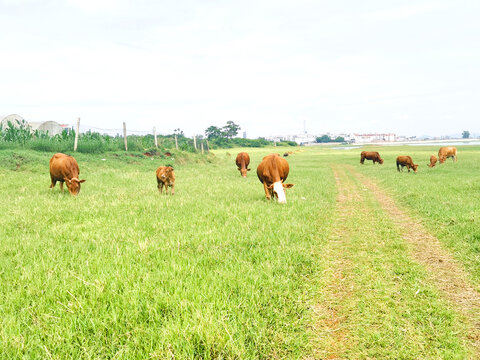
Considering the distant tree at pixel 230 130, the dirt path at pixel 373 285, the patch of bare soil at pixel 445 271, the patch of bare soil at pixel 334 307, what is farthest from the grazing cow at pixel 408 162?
the distant tree at pixel 230 130

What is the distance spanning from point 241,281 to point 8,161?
1740 cm

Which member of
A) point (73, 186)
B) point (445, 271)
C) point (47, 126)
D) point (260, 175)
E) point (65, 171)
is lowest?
point (445, 271)

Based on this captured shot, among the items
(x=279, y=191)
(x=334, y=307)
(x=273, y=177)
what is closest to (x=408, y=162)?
(x=273, y=177)

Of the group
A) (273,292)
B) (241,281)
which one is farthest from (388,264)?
(241,281)

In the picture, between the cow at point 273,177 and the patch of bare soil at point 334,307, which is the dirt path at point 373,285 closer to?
the patch of bare soil at point 334,307

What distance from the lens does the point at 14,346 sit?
2496mm

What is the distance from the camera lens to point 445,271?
456 centimetres

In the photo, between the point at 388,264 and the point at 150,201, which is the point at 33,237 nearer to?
the point at 150,201

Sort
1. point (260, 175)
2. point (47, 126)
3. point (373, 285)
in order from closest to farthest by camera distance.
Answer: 1. point (373, 285)
2. point (260, 175)
3. point (47, 126)

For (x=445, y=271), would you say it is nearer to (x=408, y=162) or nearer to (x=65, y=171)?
(x=65, y=171)

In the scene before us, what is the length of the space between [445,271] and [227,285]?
3610 mm

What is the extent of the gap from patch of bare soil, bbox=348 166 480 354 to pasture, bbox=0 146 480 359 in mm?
41

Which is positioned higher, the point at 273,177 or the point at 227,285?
the point at 273,177

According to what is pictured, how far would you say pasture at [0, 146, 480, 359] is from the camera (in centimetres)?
269
